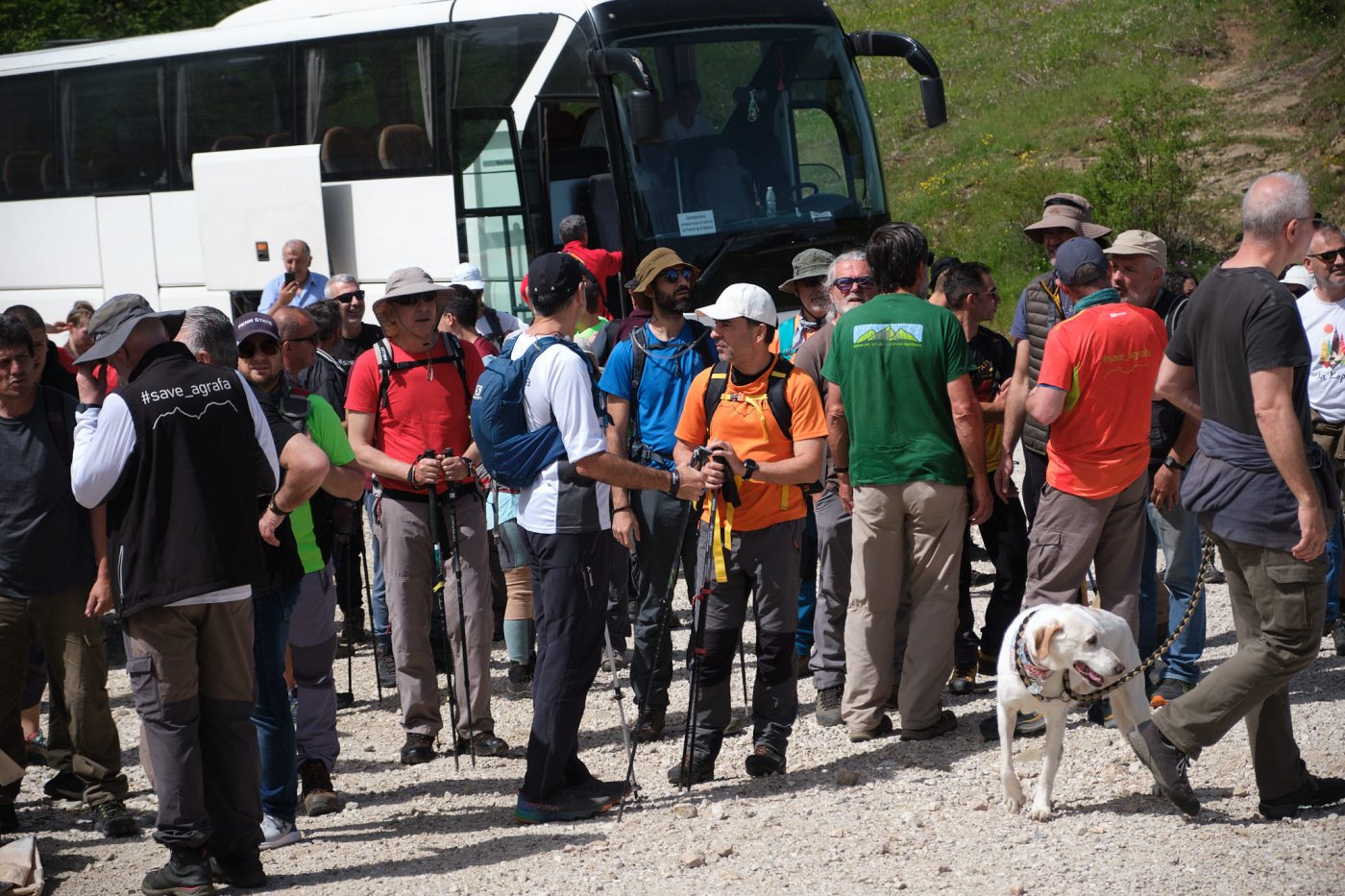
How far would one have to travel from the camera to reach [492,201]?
13.4 m

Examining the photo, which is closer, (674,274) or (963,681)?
(674,274)

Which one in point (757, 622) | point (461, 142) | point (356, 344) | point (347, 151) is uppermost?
point (347, 151)

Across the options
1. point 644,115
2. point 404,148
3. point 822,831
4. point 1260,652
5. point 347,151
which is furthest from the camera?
point 347,151

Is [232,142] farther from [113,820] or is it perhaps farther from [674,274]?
[113,820]

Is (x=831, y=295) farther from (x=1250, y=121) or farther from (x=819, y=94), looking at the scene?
(x=1250, y=121)

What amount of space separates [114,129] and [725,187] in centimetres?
801

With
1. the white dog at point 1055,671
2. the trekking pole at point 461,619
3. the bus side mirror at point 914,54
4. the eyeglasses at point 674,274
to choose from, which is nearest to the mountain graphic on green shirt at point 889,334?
the eyeglasses at point 674,274

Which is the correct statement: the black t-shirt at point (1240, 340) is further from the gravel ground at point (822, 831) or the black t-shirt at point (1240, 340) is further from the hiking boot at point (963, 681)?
the hiking boot at point (963, 681)

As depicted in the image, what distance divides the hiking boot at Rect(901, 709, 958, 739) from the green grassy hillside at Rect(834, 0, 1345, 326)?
15.3 meters

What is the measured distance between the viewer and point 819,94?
1341 centimetres

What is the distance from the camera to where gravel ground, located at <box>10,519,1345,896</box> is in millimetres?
4871

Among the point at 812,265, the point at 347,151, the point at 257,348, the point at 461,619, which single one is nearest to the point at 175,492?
the point at 257,348

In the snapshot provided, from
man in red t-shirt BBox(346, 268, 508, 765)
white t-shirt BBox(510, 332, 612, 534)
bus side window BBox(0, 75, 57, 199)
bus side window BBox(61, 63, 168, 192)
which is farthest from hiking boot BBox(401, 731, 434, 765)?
bus side window BBox(0, 75, 57, 199)

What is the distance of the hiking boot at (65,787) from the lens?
6613 millimetres
